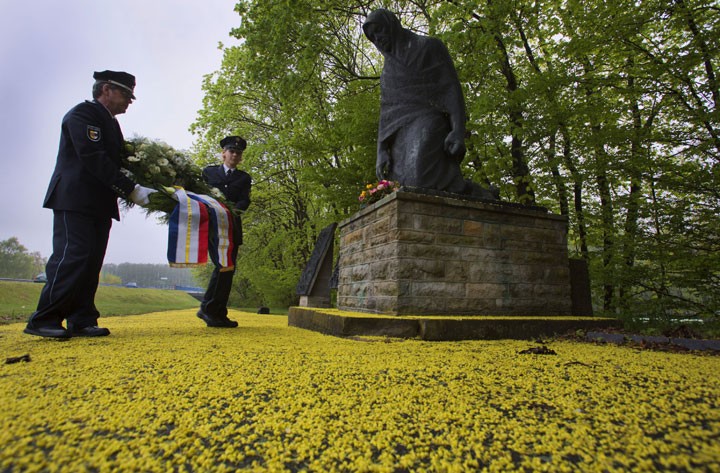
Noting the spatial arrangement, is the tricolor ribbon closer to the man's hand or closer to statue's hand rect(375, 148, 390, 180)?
the man's hand

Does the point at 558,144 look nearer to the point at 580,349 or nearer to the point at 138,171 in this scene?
the point at 580,349

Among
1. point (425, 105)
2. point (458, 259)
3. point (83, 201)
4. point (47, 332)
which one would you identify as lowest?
point (47, 332)

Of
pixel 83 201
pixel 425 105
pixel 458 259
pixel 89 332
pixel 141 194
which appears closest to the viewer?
pixel 83 201

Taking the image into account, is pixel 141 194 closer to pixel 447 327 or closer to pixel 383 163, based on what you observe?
pixel 447 327

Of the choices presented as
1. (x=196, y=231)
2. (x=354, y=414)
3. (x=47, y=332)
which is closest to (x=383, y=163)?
(x=196, y=231)

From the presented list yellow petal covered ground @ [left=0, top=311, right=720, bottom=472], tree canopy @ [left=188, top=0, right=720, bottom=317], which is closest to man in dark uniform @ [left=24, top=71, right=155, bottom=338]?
yellow petal covered ground @ [left=0, top=311, right=720, bottom=472]

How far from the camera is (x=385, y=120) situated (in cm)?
502

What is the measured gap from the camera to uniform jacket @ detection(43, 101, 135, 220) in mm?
2705

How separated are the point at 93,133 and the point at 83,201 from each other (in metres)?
0.55

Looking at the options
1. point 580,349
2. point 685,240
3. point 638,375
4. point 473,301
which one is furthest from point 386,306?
point 685,240

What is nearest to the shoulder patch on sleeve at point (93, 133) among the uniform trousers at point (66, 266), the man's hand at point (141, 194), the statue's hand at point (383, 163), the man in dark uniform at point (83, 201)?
the man in dark uniform at point (83, 201)

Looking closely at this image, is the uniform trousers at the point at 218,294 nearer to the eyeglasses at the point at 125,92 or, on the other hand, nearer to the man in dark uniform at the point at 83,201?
the man in dark uniform at the point at 83,201

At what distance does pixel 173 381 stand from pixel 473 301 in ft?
9.94

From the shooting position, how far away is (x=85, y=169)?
279 centimetres
